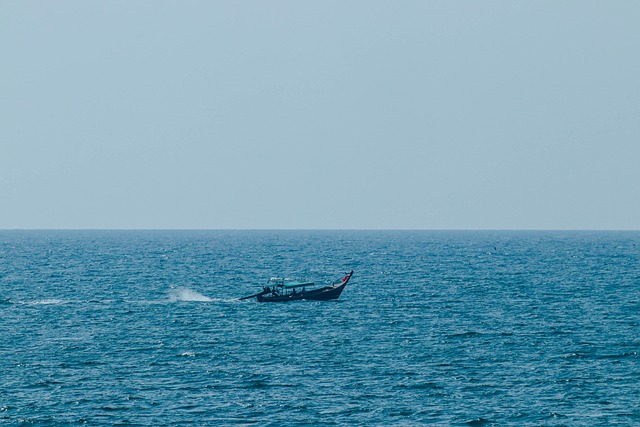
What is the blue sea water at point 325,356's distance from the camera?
51.8 meters

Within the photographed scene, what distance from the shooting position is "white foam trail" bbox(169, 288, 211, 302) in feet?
353

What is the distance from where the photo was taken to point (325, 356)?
222 ft

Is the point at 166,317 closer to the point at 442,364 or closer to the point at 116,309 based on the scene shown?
the point at 116,309

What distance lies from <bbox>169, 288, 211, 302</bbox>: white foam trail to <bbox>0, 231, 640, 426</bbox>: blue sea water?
1.30 ft

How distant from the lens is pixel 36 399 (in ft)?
178

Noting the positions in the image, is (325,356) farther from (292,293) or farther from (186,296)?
(186,296)

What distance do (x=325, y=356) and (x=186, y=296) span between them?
151 ft

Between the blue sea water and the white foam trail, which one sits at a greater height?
the white foam trail

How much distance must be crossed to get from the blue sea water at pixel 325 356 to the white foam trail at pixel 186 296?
397mm

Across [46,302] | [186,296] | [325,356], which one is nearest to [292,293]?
[186,296]

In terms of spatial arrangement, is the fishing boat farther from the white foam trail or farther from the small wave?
the small wave

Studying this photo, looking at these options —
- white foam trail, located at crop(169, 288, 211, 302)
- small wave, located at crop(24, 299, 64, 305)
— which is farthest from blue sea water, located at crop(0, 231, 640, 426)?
small wave, located at crop(24, 299, 64, 305)

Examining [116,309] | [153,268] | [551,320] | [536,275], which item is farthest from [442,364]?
[153,268]

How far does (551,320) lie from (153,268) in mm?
96070
